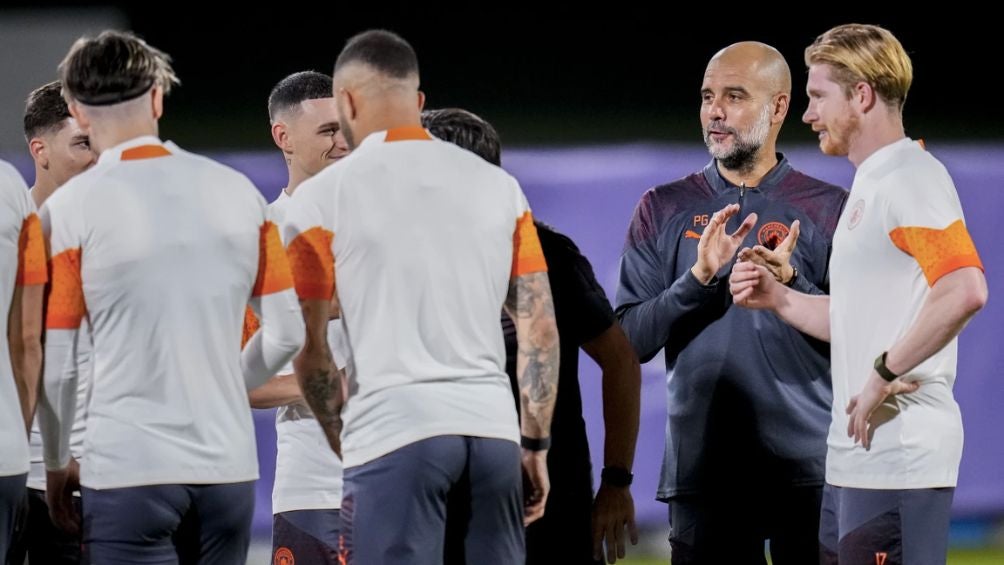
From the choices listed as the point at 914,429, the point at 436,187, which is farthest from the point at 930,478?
the point at 436,187

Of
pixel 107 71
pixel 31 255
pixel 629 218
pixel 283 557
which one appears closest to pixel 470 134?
pixel 107 71

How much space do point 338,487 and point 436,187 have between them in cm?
123

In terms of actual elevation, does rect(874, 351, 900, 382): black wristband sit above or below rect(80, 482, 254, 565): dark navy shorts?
above

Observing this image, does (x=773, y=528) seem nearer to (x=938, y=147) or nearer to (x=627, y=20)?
(x=938, y=147)

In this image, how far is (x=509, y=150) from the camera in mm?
8008

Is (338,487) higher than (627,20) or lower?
lower

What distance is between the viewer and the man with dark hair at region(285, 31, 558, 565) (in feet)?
11.0

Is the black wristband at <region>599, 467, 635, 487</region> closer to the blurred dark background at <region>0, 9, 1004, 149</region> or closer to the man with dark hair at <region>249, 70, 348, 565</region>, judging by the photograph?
the man with dark hair at <region>249, 70, 348, 565</region>

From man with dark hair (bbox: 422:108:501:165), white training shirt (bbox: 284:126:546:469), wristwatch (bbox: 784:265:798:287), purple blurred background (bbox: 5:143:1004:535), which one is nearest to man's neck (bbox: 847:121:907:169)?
wristwatch (bbox: 784:265:798:287)

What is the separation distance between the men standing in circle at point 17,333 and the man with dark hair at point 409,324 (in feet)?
2.05

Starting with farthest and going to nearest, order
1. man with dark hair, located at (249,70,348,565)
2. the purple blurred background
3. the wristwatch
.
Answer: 1. the purple blurred background
2. the wristwatch
3. man with dark hair, located at (249,70,348,565)

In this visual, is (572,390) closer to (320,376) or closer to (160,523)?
(320,376)

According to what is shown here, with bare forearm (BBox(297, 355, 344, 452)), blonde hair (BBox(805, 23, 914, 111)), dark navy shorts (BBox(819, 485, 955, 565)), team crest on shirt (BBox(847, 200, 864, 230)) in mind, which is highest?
blonde hair (BBox(805, 23, 914, 111))

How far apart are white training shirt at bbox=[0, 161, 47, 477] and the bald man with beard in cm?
212
